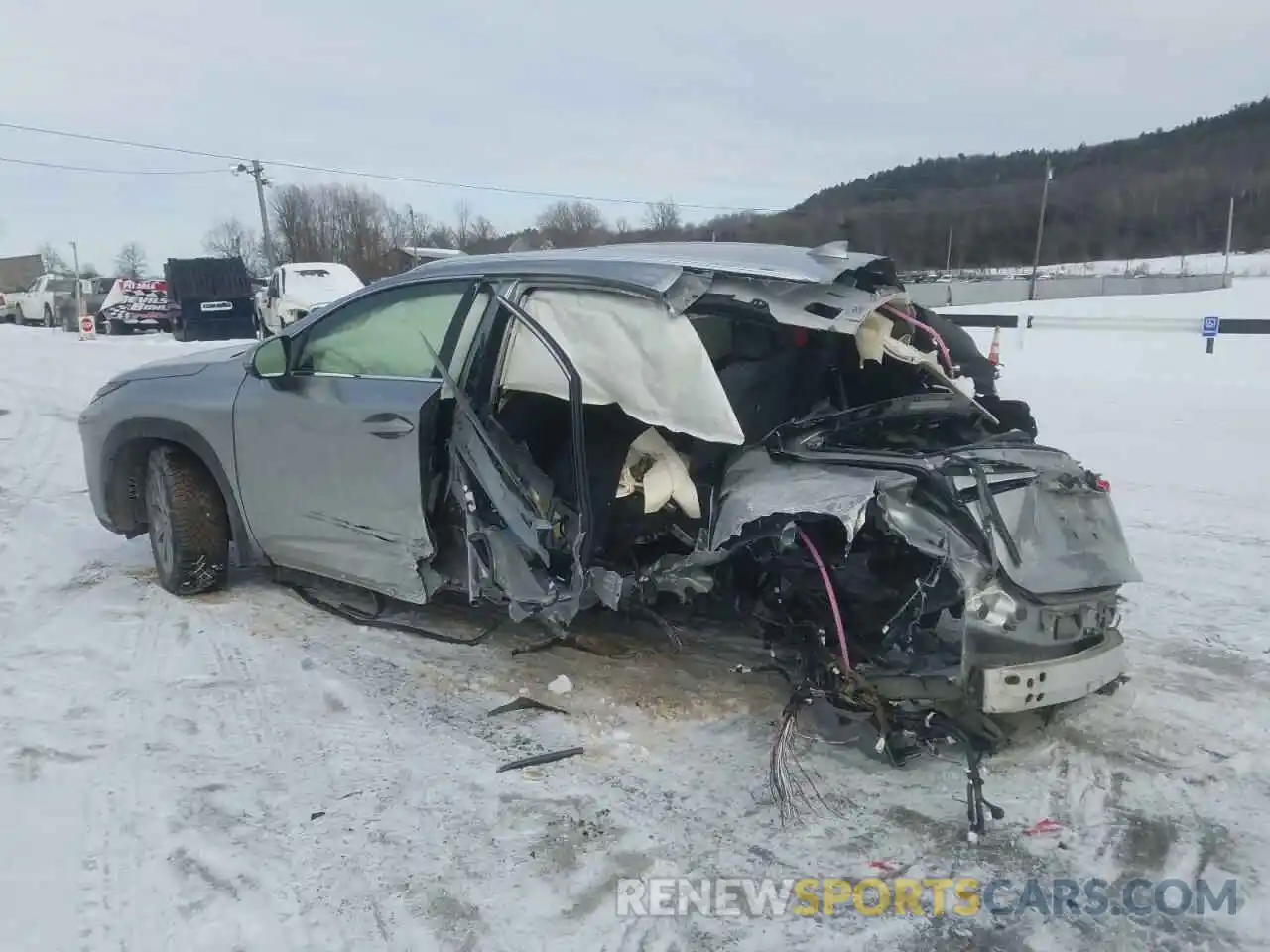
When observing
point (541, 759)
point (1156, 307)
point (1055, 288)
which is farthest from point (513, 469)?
point (1055, 288)

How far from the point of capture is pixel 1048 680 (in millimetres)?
3137

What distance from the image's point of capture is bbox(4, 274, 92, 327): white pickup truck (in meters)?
28.1

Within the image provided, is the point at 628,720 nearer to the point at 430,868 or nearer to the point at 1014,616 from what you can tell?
the point at 430,868

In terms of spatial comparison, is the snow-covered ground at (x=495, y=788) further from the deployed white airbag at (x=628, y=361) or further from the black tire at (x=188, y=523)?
the deployed white airbag at (x=628, y=361)

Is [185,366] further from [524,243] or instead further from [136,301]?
[136,301]

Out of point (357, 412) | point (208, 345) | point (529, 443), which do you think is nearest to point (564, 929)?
point (529, 443)

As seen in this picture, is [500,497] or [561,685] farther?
[561,685]

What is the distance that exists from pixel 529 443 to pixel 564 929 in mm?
2012

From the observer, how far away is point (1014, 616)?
311cm

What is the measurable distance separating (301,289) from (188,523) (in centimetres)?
1577

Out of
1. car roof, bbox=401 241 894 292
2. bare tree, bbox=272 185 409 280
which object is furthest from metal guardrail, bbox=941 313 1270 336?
bare tree, bbox=272 185 409 280

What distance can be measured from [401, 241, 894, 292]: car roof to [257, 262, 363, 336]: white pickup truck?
15606 millimetres

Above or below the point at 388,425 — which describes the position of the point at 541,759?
below

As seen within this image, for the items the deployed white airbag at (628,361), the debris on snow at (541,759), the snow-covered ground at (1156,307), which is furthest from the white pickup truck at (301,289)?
the snow-covered ground at (1156,307)
